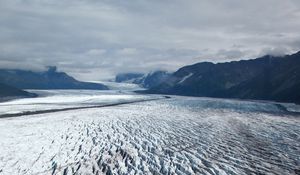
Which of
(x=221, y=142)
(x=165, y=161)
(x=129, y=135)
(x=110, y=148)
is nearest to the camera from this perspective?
(x=165, y=161)

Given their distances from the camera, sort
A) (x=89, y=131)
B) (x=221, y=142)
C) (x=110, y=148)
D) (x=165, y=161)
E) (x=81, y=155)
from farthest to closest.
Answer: (x=89, y=131), (x=221, y=142), (x=110, y=148), (x=81, y=155), (x=165, y=161)

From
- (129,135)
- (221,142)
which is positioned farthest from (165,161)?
(129,135)

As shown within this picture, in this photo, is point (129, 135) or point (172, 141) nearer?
point (172, 141)

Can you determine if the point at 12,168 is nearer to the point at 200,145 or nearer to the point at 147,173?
the point at 147,173

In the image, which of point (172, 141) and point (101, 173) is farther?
point (172, 141)

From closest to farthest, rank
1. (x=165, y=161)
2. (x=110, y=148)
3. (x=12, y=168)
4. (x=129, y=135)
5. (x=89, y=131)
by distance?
(x=12, y=168), (x=165, y=161), (x=110, y=148), (x=129, y=135), (x=89, y=131)

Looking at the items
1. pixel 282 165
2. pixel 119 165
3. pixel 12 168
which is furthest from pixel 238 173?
pixel 12 168

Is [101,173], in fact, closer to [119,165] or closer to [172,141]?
[119,165]

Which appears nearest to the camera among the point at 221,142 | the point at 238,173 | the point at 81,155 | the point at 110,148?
the point at 238,173
